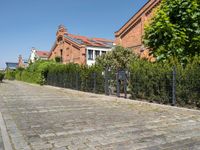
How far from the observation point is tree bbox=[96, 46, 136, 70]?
76.4 ft

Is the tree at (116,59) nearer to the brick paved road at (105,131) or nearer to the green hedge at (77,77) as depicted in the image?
the green hedge at (77,77)

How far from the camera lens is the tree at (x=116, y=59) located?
76.4 feet

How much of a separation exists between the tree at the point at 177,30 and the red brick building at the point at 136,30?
478 inches

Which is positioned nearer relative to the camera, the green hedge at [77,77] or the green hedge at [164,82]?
the green hedge at [164,82]

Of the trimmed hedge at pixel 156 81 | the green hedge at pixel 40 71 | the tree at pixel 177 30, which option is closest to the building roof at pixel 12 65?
the green hedge at pixel 40 71

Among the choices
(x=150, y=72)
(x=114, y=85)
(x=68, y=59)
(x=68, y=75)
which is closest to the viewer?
(x=150, y=72)

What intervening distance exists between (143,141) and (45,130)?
110 inches

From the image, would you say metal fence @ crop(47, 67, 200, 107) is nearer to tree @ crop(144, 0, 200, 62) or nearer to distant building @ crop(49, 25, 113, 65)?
tree @ crop(144, 0, 200, 62)

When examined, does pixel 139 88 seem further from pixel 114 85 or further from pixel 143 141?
pixel 143 141

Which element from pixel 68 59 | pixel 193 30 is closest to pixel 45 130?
pixel 193 30

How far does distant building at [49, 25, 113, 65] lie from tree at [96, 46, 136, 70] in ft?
55.4

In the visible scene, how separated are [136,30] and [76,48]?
14770mm

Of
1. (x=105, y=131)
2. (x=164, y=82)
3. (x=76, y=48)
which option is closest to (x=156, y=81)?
(x=164, y=82)

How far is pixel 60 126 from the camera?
825 centimetres
